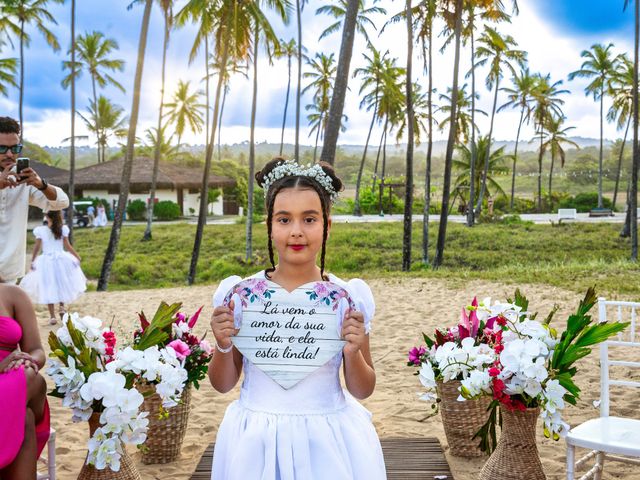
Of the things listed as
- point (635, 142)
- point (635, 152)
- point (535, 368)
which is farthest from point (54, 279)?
point (635, 142)

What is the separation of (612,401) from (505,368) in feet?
11.3

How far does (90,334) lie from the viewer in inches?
122

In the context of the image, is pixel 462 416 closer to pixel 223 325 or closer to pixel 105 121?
pixel 223 325

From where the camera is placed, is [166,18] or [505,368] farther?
[166,18]

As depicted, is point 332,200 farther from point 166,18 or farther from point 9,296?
point 166,18

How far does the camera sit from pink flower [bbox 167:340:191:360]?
4016 mm

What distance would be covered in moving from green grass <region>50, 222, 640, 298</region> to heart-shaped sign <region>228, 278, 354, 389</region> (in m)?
15.2

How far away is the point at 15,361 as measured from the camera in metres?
2.79

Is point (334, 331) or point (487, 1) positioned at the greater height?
point (487, 1)

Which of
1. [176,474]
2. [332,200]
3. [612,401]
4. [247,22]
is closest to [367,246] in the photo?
[247,22]

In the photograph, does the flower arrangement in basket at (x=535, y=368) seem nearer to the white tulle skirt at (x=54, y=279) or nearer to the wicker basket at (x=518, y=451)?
the wicker basket at (x=518, y=451)

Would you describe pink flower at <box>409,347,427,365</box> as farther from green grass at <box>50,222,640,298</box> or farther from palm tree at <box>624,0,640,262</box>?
palm tree at <box>624,0,640,262</box>

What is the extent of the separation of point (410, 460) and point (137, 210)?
34.0 meters

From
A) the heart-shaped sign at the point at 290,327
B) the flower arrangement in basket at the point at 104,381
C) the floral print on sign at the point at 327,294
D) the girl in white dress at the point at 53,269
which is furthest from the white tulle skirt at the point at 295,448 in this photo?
the girl in white dress at the point at 53,269
